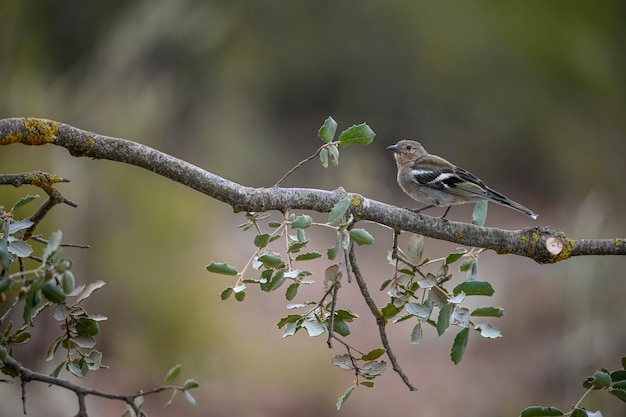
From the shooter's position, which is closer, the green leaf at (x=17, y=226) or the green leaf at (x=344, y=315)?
the green leaf at (x=17, y=226)

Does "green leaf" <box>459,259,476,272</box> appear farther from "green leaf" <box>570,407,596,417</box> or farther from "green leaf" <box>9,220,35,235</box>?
"green leaf" <box>9,220,35,235</box>

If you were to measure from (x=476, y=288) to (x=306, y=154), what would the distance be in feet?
25.5

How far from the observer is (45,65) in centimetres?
523

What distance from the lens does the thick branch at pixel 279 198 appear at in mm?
1698

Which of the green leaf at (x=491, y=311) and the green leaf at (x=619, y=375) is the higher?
the green leaf at (x=491, y=311)

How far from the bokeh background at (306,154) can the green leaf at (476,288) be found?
2948mm

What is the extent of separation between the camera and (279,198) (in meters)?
1.80

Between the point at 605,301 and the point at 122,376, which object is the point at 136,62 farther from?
the point at 605,301

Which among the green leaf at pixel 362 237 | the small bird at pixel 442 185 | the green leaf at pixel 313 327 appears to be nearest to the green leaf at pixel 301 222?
the green leaf at pixel 362 237

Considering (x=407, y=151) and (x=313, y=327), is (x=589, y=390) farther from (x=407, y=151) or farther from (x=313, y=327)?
(x=407, y=151)

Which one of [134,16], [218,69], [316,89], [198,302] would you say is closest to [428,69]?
[316,89]

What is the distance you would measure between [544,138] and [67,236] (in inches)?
228

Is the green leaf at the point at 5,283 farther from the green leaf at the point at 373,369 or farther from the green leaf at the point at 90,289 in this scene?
the green leaf at the point at 373,369

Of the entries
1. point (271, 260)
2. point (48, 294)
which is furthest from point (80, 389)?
point (271, 260)
